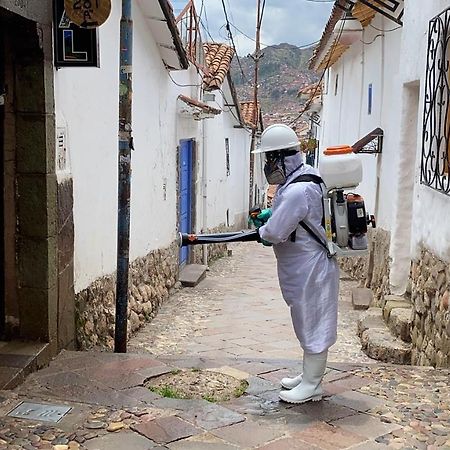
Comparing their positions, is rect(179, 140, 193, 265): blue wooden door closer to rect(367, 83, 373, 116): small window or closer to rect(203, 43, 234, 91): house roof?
rect(203, 43, 234, 91): house roof

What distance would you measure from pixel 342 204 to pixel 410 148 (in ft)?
12.3

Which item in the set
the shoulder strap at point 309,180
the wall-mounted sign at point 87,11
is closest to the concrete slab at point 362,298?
the shoulder strap at point 309,180

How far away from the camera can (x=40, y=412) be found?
3889 millimetres

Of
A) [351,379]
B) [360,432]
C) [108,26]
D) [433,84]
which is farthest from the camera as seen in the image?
[108,26]

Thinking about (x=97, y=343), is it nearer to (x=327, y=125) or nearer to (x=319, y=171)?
(x=319, y=171)

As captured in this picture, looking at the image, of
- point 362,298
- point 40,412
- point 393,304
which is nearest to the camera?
point 40,412

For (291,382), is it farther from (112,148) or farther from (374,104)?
(374,104)

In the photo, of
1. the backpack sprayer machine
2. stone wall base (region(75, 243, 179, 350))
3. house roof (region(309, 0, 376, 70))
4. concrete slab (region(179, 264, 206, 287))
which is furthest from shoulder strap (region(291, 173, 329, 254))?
concrete slab (region(179, 264, 206, 287))

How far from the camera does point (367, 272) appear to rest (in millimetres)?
10148

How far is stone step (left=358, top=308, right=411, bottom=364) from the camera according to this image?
591cm

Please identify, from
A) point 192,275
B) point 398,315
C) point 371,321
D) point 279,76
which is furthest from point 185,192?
point 279,76

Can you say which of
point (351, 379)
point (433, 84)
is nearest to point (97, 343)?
point (351, 379)

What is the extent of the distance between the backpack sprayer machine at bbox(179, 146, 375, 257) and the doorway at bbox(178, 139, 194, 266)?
686 centimetres

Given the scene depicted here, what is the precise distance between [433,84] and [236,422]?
354 centimetres
